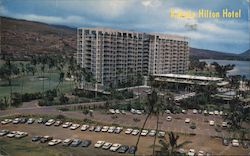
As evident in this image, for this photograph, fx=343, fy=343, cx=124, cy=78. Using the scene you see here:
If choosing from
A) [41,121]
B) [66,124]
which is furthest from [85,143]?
[41,121]

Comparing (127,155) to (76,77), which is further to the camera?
(76,77)

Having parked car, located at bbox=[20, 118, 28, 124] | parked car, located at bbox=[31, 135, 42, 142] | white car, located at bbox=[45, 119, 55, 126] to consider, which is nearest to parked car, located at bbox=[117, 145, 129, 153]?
parked car, located at bbox=[31, 135, 42, 142]

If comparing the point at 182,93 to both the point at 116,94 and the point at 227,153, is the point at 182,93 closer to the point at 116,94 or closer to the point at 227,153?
the point at 116,94

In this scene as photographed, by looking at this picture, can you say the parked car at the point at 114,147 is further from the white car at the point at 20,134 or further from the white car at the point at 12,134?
the white car at the point at 12,134

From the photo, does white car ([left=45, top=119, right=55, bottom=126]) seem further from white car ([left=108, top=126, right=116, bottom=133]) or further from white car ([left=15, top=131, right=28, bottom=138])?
white car ([left=108, top=126, right=116, bottom=133])

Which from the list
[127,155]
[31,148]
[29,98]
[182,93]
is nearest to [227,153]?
[127,155]

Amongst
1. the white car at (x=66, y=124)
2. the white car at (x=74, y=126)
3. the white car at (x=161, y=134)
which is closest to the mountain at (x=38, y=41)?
the white car at (x=66, y=124)
